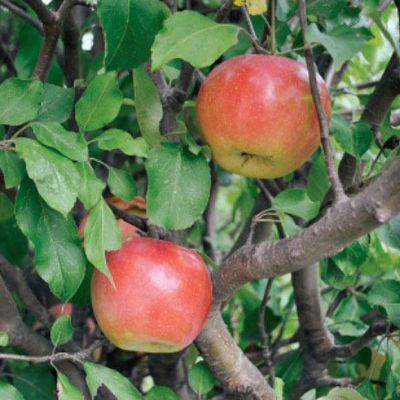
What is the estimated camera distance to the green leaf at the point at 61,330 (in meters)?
0.85

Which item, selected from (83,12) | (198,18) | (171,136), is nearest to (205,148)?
(171,136)

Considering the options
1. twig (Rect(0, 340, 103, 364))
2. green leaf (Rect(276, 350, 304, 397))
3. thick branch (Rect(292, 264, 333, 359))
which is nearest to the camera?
twig (Rect(0, 340, 103, 364))

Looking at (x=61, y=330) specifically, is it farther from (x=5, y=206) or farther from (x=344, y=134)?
(x=344, y=134)

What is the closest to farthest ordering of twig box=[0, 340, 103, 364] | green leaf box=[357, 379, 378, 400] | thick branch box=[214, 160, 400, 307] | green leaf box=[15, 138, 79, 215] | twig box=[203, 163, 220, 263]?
thick branch box=[214, 160, 400, 307] < green leaf box=[15, 138, 79, 215] < twig box=[0, 340, 103, 364] < green leaf box=[357, 379, 378, 400] < twig box=[203, 163, 220, 263]

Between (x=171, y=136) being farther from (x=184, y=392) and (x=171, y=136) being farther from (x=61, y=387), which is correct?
(x=184, y=392)

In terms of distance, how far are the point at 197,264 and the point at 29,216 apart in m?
0.22

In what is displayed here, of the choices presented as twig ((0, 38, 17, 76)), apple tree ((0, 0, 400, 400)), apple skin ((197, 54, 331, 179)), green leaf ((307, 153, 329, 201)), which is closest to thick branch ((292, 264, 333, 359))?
apple tree ((0, 0, 400, 400))

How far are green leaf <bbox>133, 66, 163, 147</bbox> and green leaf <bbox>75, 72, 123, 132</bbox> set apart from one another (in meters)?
0.05

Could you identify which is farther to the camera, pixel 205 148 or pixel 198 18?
pixel 205 148

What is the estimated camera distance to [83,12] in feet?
4.88

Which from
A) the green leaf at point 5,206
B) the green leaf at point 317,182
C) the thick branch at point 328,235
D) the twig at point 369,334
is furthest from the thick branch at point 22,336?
the green leaf at point 317,182

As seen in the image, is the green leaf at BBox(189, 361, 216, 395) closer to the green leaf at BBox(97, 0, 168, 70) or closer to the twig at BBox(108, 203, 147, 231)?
the twig at BBox(108, 203, 147, 231)

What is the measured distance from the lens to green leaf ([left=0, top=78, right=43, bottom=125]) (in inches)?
30.9

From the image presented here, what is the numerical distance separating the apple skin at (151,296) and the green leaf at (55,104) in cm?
18
